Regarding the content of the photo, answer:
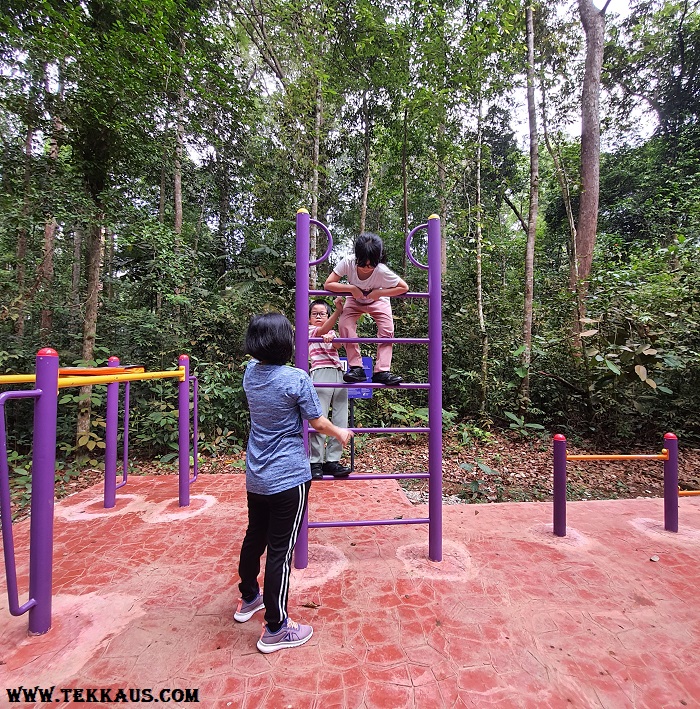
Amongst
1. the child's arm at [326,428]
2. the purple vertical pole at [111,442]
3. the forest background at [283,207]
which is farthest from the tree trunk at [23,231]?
the child's arm at [326,428]

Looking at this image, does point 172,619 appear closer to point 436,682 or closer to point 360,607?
point 360,607

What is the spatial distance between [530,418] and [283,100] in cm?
659

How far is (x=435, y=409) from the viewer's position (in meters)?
2.38

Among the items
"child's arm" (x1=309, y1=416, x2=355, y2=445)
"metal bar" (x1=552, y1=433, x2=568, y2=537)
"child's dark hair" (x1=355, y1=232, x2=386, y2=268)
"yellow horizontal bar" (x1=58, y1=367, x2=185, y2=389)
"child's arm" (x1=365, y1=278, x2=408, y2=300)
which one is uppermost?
"child's dark hair" (x1=355, y1=232, x2=386, y2=268)

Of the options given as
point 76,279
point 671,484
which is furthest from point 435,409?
point 76,279

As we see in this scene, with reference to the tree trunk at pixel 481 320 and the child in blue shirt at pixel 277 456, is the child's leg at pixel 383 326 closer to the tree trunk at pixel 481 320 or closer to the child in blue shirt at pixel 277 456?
the child in blue shirt at pixel 277 456

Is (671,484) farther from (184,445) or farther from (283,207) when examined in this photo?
(283,207)

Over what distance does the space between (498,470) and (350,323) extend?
3.32 meters

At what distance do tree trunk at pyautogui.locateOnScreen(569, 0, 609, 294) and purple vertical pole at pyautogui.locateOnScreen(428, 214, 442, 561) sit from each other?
5833 millimetres

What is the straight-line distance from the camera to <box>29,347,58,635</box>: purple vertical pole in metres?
1.70

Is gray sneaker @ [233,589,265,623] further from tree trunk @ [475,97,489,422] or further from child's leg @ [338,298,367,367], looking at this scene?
tree trunk @ [475,97,489,422]

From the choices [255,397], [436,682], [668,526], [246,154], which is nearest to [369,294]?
[255,397]

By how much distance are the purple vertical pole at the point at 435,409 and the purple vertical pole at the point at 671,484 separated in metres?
1.80

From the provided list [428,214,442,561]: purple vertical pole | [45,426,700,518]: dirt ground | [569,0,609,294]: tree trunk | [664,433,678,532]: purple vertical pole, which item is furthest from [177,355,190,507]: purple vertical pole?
[569,0,609,294]: tree trunk
